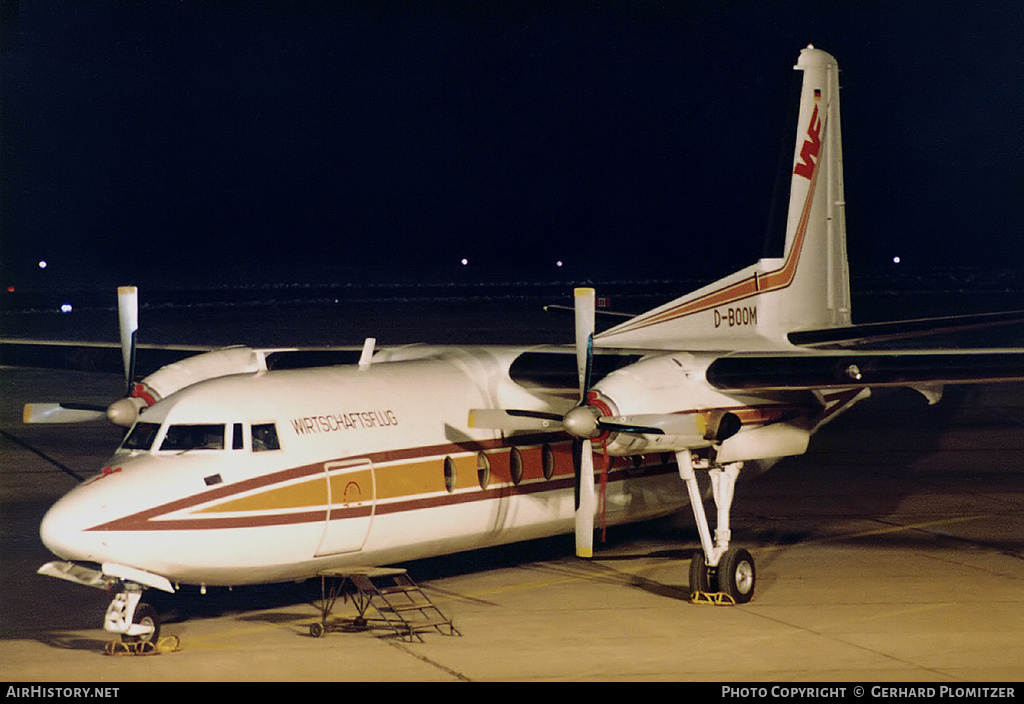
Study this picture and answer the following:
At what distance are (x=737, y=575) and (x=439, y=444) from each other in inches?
163

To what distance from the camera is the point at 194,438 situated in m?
14.1

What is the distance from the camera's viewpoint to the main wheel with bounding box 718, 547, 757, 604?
53.4ft

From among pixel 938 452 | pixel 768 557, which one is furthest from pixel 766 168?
pixel 768 557

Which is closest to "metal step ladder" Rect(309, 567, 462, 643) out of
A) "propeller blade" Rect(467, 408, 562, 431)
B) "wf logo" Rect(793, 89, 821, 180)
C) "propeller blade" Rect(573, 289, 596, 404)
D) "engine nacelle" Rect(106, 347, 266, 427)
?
"propeller blade" Rect(467, 408, 562, 431)

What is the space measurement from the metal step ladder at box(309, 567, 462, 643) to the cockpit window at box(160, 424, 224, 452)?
1987 mm

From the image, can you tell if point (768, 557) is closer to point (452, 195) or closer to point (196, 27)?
point (196, 27)

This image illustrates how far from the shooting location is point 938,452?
28.3m

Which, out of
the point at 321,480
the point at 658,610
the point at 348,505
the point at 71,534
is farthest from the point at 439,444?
the point at 71,534

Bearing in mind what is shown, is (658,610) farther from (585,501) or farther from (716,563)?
(585,501)

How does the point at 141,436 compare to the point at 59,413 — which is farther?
the point at 59,413

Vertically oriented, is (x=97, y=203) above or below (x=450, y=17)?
below

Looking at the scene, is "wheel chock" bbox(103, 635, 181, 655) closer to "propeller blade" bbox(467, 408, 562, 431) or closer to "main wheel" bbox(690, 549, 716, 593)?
"propeller blade" bbox(467, 408, 562, 431)

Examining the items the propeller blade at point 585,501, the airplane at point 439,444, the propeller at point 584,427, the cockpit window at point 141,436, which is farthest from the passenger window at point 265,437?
the propeller blade at point 585,501
